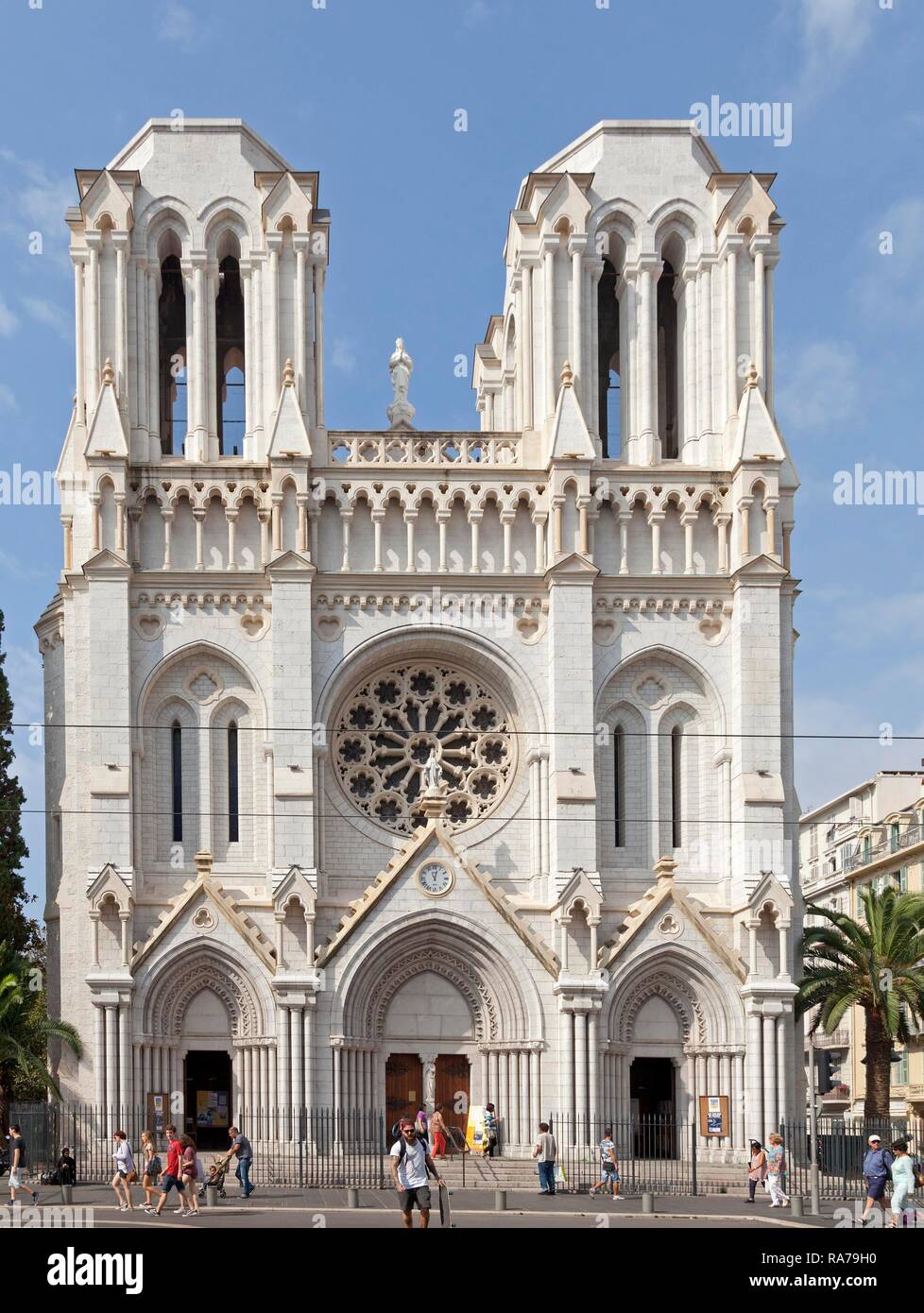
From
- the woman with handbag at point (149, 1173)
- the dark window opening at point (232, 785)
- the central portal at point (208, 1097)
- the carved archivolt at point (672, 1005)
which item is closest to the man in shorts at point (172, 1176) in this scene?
the woman with handbag at point (149, 1173)

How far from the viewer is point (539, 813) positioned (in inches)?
1938

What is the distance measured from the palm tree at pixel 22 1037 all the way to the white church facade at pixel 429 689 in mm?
589

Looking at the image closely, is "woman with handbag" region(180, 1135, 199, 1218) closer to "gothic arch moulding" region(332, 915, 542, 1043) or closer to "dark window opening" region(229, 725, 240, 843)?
"gothic arch moulding" region(332, 915, 542, 1043)

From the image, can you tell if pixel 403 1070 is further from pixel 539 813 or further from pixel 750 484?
pixel 750 484

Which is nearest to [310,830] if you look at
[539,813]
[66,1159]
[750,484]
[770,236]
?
[539,813]

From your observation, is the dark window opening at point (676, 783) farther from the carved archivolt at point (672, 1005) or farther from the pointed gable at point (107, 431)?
the pointed gable at point (107, 431)

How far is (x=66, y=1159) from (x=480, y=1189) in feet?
27.5

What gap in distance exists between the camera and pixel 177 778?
Result: 1940 inches

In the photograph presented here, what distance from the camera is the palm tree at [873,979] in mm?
49250

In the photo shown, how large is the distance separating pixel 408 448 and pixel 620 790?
9752mm

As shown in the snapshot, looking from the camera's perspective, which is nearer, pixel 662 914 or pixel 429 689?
pixel 662 914

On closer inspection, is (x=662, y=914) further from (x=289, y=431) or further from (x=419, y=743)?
(x=289, y=431)

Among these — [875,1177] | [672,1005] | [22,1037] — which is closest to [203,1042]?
[22,1037]
